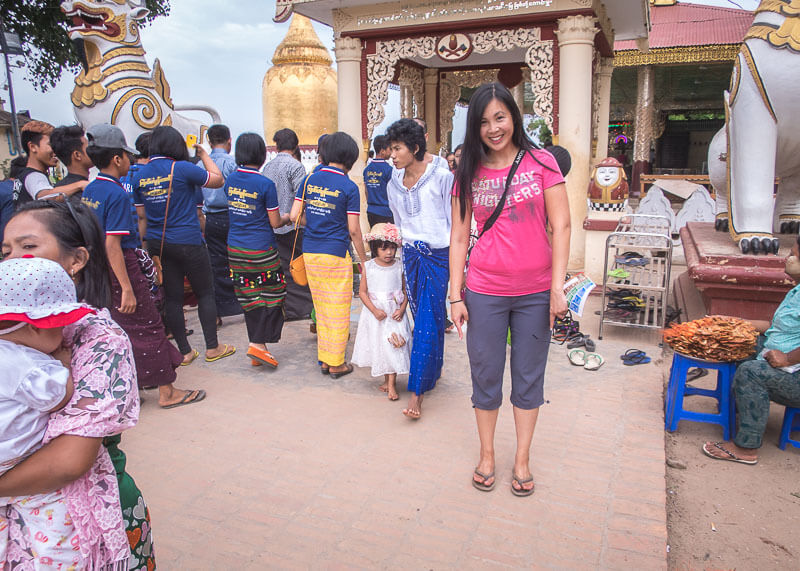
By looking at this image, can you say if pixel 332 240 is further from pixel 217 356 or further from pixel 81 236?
pixel 81 236

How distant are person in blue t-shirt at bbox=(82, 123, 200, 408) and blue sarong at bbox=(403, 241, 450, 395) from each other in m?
1.46

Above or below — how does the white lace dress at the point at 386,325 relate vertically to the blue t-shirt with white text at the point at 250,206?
below

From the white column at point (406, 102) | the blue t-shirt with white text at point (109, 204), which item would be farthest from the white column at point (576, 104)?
the blue t-shirt with white text at point (109, 204)

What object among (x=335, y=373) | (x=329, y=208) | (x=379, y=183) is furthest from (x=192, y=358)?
(x=379, y=183)

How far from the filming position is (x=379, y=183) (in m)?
5.91

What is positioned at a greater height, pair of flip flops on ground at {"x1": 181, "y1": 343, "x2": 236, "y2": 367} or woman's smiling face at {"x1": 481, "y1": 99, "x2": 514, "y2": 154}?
woman's smiling face at {"x1": 481, "y1": 99, "x2": 514, "y2": 154}

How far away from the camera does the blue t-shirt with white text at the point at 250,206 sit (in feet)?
13.8

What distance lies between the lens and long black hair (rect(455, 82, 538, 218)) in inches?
97.5

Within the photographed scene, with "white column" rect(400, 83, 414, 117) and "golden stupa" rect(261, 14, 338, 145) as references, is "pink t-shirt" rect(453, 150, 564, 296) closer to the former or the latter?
"white column" rect(400, 83, 414, 117)

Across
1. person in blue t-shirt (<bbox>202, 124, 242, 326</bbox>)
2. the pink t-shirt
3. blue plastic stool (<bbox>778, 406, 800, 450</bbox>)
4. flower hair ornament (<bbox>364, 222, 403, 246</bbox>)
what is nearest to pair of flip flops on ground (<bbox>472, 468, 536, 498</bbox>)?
the pink t-shirt

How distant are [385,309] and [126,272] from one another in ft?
5.02

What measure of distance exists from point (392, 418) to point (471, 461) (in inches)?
26.4

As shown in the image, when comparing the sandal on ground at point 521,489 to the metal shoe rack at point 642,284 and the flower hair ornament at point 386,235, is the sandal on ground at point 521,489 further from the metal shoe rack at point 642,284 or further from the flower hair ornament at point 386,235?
the metal shoe rack at point 642,284

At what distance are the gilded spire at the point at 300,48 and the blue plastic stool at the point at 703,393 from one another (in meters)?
11.1
